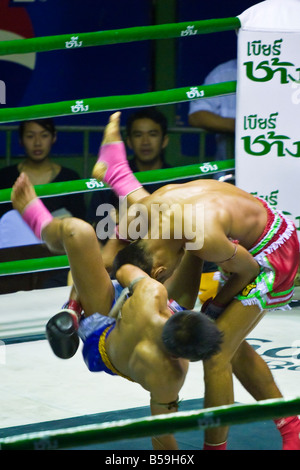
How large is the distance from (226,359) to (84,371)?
1.25 m

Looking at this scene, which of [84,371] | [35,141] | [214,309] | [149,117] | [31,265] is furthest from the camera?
[149,117]

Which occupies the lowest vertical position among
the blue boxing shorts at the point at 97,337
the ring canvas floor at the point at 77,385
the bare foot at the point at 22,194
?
the ring canvas floor at the point at 77,385

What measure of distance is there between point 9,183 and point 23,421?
236 centimetres

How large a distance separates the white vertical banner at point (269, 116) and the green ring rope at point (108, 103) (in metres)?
0.19

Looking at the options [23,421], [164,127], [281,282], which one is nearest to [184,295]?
[281,282]

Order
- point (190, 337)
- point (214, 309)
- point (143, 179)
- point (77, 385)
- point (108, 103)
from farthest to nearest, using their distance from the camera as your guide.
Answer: point (143, 179) → point (108, 103) → point (77, 385) → point (214, 309) → point (190, 337)

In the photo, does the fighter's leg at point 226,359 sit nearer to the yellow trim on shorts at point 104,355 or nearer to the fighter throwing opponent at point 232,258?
the fighter throwing opponent at point 232,258

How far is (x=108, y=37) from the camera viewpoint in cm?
558

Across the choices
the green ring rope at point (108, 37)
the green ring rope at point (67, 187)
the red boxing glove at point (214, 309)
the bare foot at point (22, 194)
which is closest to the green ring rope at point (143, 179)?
the green ring rope at point (67, 187)

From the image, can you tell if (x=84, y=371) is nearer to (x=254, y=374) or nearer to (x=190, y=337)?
(x=254, y=374)

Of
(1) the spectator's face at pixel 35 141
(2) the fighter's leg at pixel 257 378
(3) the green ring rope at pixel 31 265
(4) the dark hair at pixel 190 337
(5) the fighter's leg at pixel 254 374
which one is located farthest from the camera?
(1) the spectator's face at pixel 35 141

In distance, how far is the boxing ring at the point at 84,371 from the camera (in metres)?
2.69

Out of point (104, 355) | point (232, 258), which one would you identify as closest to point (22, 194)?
point (104, 355)
